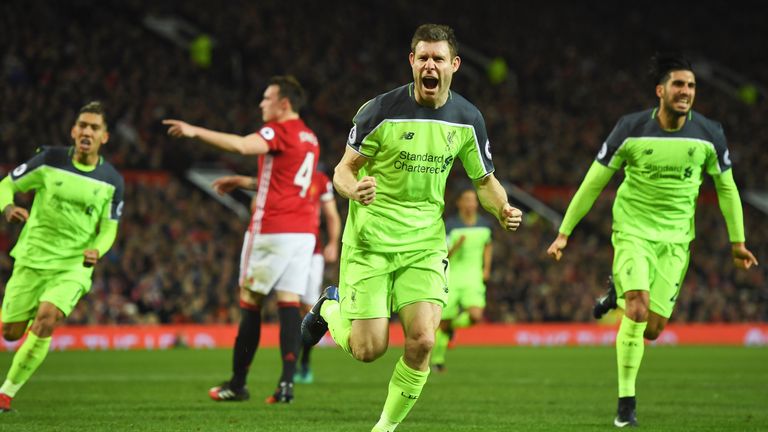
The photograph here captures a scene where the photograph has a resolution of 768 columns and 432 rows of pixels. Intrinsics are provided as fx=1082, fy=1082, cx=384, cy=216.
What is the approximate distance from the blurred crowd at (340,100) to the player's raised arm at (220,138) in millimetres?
13575

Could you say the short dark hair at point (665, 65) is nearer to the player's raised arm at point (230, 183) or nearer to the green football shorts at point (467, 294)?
the player's raised arm at point (230, 183)

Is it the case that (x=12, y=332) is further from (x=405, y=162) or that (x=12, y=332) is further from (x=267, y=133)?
(x=405, y=162)

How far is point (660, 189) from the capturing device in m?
8.62

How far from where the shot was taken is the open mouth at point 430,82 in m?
6.60

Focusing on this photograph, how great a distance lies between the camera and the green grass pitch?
8156 mm

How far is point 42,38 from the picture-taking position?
27562mm

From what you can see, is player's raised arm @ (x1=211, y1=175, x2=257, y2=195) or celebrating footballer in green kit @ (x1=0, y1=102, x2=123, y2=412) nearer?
celebrating footballer in green kit @ (x1=0, y1=102, x2=123, y2=412)

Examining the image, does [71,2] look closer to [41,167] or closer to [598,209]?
[598,209]

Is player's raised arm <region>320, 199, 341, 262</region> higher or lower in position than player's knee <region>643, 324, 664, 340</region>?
higher

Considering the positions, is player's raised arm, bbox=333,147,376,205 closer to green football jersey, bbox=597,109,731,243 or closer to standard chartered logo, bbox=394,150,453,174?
standard chartered logo, bbox=394,150,453,174

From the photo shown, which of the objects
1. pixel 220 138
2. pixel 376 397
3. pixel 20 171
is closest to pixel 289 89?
pixel 220 138

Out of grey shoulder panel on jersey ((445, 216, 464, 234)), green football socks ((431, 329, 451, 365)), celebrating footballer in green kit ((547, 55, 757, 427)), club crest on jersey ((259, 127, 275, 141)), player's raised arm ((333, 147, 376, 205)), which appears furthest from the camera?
grey shoulder panel on jersey ((445, 216, 464, 234))

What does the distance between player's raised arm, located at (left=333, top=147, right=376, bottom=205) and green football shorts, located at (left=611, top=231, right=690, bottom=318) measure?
2.77m

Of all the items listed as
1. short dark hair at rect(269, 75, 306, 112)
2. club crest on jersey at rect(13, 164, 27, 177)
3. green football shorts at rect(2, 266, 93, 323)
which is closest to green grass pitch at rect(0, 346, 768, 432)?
green football shorts at rect(2, 266, 93, 323)
